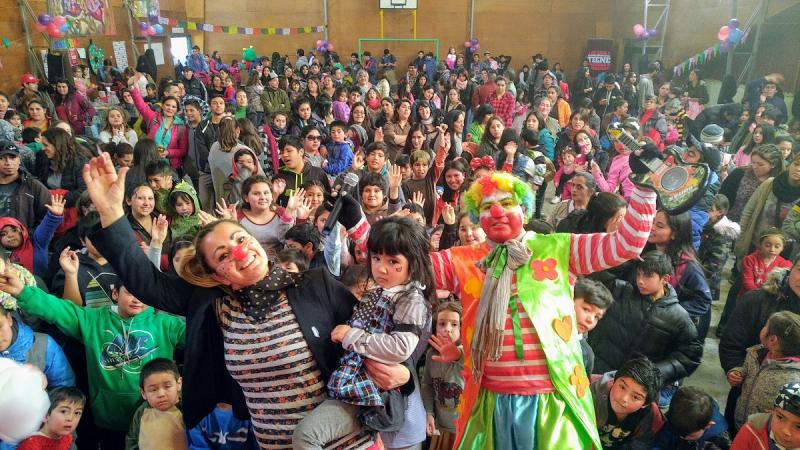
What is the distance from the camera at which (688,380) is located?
408 cm

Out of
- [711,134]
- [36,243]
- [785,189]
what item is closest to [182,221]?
[36,243]

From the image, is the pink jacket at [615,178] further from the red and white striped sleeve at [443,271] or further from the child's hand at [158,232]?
the child's hand at [158,232]

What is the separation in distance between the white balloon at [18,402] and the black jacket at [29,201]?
11.7 ft

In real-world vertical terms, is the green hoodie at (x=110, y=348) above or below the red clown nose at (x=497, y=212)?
below

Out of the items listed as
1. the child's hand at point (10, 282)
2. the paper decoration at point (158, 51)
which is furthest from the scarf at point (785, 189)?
the paper decoration at point (158, 51)

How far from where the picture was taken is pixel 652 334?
10.1ft

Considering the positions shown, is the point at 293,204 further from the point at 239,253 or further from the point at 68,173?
the point at 68,173

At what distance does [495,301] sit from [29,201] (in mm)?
3941

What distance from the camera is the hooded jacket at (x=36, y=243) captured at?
3730mm

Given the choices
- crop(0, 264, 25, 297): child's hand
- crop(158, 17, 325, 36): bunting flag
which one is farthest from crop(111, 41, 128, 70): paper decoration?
crop(0, 264, 25, 297): child's hand

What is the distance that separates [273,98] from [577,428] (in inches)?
319

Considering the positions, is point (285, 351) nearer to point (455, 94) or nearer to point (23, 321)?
point (23, 321)

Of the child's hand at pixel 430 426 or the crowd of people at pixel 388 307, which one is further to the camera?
the child's hand at pixel 430 426

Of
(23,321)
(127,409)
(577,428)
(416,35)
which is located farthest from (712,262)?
(416,35)
